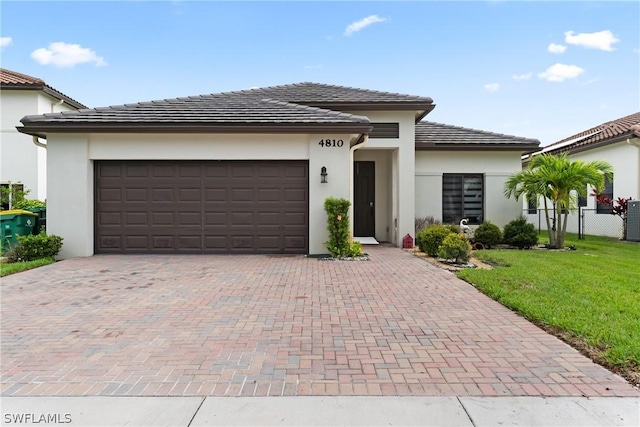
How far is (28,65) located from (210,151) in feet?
54.0

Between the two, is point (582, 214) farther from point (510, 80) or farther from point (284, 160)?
point (284, 160)

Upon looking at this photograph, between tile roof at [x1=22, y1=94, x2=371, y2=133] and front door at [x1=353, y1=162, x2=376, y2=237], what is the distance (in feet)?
12.5

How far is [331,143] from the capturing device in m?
11.0

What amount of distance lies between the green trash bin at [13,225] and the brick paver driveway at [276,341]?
440 centimetres

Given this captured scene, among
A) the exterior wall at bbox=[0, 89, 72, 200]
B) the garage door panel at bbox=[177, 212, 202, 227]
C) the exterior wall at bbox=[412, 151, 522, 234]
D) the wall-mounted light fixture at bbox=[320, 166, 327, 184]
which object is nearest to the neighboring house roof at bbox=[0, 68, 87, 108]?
the exterior wall at bbox=[0, 89, 72, 200]

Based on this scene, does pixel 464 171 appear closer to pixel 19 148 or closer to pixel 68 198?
pixel 68 198

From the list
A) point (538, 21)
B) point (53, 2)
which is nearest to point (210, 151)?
point (53, 2)

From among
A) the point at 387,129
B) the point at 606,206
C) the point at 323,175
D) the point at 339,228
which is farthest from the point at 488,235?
the point at 606,206

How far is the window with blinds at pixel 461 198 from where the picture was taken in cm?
1430

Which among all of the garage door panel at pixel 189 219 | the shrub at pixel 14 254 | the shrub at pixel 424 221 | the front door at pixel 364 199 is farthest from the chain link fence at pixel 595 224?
the shrub at pixel 14 254

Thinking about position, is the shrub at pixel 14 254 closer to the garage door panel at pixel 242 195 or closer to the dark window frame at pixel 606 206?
the garage door panel at pixel 242 195

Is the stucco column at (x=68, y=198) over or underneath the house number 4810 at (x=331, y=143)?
underneath

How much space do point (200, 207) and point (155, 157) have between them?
1877 millimetres

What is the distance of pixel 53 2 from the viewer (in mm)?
11617
